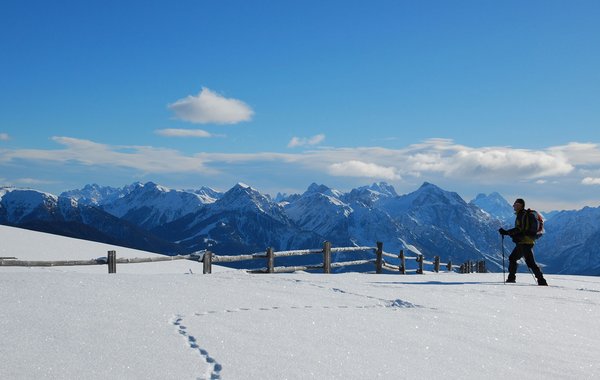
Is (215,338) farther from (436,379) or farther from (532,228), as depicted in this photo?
(532,228)

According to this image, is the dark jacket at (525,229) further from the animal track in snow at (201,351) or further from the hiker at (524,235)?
the animal track in snow at (201,351)

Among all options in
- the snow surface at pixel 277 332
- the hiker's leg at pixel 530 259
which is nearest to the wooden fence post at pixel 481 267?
the hiker's leg at pixel 530 259

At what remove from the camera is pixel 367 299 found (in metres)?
10.3

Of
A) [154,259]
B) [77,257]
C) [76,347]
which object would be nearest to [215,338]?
[76,347]

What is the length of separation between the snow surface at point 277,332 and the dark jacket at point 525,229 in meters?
2.75

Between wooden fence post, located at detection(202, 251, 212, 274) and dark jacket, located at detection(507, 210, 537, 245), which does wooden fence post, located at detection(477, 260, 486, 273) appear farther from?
wooden fence post, located at detection(202, 251, 212, 274)

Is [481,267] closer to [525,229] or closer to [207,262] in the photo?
[525,229]

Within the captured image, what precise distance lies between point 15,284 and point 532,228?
460 inches

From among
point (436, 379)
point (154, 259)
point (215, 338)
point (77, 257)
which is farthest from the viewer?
point (77, 257)

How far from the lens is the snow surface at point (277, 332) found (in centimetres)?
544

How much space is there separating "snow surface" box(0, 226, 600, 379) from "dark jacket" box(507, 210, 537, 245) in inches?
108

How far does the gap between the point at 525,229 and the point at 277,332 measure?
9.59 m

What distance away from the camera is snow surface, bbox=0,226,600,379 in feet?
17.9

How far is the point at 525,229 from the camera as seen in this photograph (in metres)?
14.4
